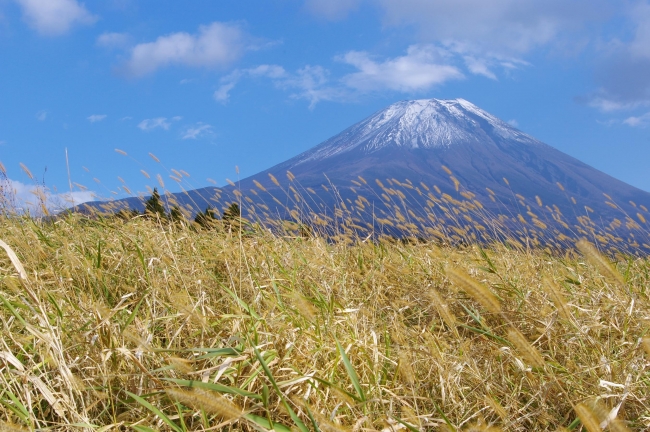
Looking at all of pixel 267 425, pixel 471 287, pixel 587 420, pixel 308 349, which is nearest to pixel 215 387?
pixel 267 425

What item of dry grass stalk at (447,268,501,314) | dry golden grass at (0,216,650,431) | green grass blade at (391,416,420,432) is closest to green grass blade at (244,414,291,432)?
dry golden grass at (0,216,650,431)

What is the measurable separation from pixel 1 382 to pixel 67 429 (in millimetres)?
457

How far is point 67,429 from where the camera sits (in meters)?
2.07

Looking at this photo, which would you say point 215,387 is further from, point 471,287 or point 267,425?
point 471,287

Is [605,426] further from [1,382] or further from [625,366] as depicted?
[1,382]

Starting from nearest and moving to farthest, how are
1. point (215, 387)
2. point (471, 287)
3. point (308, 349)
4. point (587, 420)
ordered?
point (587, 420)
point (215, 387)
point (471, 287)
point (308, 349)

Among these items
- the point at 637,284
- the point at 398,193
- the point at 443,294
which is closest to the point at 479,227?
the point at 398,193

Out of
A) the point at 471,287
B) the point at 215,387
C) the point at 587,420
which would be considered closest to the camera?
the point at 587,420

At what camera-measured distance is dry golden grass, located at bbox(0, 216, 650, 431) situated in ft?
7.24

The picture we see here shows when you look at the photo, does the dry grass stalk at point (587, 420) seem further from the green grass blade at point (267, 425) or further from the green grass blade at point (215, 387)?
the green grass blade at point (215, 387)

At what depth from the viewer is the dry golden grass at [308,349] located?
2207mm

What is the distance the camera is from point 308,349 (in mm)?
2635

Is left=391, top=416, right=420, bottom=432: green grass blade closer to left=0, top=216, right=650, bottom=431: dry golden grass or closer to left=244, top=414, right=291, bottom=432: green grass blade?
left=0, top=216, right=650, bottom=431: dry golden grass

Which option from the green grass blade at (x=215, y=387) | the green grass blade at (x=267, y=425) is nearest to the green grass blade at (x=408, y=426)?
the green grass blade at (x=267, y=425)
